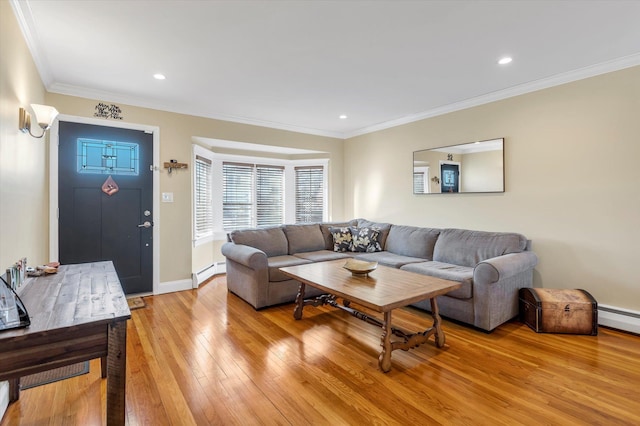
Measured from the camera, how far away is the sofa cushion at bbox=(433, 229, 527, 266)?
3463mm

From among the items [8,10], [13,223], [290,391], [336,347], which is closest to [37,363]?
[290,391]

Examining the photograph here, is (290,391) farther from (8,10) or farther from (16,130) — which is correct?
(8,10)

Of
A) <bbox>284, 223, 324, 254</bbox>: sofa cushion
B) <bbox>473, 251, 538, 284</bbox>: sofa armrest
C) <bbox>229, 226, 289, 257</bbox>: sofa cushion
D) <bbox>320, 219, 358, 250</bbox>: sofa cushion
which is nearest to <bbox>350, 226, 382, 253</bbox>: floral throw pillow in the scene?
<bbox>320, 219, 358, 250</bbox>: sofa cushion

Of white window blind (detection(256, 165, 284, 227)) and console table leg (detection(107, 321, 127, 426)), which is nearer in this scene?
console table leg (detection(107, 321, 127, 426))

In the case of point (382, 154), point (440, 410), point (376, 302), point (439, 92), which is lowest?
point (440, 410)

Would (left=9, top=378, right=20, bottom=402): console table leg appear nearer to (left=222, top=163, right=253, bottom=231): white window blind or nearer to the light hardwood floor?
the light hardwood floor

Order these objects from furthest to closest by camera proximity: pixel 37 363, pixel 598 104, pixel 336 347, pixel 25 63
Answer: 1. pixel 598 104
2. pixel 336 347
3. pixel 25 63
4. pixel 37 363

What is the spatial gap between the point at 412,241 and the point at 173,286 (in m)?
3.35

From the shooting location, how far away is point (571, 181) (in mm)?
3314

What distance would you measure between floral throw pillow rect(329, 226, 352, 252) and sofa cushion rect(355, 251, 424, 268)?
10.5 inches

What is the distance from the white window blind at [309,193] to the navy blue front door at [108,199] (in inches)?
110

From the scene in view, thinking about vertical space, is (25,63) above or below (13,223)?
above

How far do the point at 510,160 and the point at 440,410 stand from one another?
307cm

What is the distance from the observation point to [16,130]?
2.27 m
